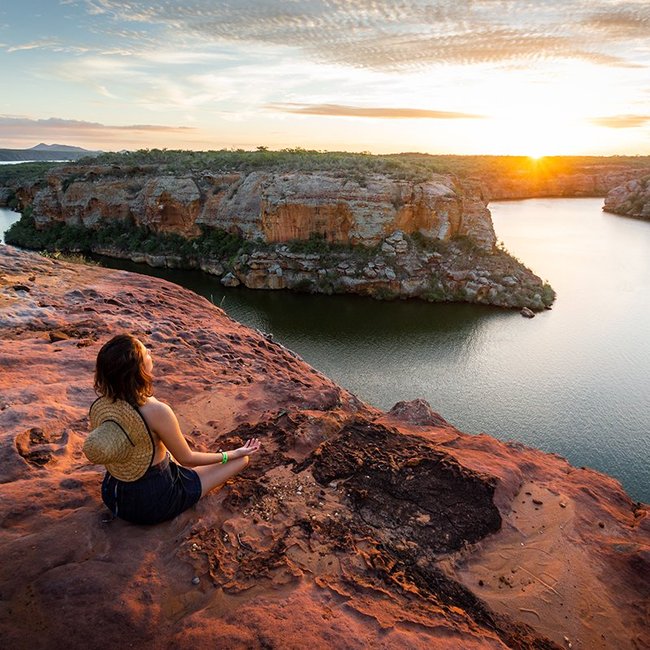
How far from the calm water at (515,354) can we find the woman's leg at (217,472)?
36.4 ft

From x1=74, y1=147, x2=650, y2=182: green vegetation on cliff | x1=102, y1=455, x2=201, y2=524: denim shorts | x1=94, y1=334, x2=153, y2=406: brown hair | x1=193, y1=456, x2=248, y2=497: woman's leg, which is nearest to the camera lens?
x1=94, y1=334, x2=153, y2=406: brown hair

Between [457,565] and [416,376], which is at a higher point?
[457,565]

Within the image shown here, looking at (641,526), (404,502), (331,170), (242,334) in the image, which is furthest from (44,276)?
(331,170)

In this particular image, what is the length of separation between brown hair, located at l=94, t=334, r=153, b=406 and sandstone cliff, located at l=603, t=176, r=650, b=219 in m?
66.3

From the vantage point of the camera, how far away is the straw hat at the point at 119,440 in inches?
130

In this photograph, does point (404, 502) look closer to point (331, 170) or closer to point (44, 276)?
point (44, 276)

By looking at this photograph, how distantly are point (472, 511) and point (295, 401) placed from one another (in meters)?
2.77

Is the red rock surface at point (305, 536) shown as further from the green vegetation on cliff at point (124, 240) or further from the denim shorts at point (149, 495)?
the green vegetation on cliff at point (124, 240)

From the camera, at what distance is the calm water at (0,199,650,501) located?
46.2 ft

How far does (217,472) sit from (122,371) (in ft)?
4.71

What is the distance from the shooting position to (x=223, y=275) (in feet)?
106

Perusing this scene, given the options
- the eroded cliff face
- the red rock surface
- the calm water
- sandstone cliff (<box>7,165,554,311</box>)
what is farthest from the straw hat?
the eroded cliff face

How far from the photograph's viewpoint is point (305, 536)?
3.99 metres

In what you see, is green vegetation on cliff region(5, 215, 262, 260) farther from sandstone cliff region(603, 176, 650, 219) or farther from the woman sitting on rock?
sandstone cliff region(603, 176, 650, 219)
